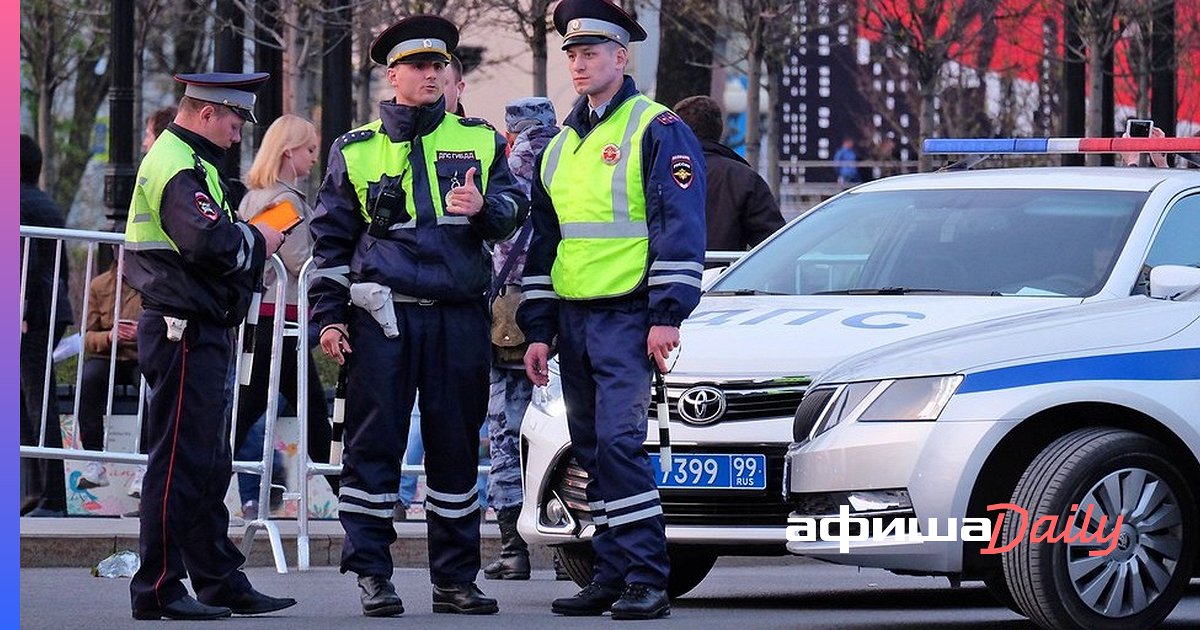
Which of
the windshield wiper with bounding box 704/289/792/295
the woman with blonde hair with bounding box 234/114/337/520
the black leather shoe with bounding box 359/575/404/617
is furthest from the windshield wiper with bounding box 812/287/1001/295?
the woman with blonde hair with bounding box 234/114/337/520

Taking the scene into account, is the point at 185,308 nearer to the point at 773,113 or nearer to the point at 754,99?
the point at 773,113

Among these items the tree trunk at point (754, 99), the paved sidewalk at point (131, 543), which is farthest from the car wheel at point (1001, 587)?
the tree trunk at point (754, 99)

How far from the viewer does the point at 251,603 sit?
8180mm

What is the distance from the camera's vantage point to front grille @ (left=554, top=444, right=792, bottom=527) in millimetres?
8039

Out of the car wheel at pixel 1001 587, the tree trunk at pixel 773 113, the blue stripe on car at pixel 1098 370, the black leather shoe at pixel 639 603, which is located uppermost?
the tree trunk at pixel 773 113

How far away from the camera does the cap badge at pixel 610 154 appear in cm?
782

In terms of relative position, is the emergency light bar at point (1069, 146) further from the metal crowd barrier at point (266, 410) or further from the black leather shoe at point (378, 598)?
the black leather shoe at point (378, 598)

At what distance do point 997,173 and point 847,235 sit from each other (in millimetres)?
601

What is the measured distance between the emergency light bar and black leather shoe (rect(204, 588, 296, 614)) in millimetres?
3214

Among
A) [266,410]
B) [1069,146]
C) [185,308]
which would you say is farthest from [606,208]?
A: [266,410]

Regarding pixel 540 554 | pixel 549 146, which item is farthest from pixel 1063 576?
pixel 540 554

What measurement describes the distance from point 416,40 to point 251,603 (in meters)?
1.90

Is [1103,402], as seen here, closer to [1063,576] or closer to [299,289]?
[1063,576]

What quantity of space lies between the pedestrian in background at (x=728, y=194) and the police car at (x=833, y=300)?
1639 mm
